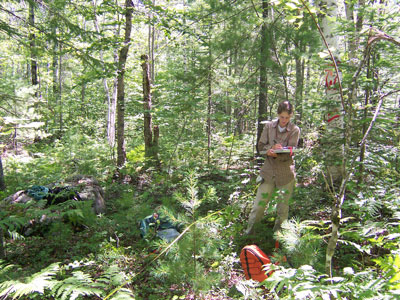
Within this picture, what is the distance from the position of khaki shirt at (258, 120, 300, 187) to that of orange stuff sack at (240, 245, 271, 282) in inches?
49.6

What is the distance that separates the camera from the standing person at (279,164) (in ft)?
11.6

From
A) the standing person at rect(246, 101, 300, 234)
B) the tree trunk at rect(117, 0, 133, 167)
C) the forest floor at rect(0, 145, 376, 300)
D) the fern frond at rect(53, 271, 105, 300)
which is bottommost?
the forest floor at rect(0, 145, 376, 300)

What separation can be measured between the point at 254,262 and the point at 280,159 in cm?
156

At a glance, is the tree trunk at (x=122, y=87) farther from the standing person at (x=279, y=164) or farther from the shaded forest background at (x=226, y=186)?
the standing person at (x=279, y=164)

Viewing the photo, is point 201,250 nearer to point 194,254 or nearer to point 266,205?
point 194,254

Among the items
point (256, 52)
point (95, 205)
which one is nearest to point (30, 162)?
point (95, 205)

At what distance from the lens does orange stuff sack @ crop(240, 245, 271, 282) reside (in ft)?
8.63

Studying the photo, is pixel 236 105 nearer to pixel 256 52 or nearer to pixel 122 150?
pixel 256 52

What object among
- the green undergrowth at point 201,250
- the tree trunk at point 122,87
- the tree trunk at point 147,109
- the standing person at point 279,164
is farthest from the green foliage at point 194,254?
the tree trunk at point 147,109

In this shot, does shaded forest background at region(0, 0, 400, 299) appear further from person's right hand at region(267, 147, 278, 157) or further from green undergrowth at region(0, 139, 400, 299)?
person's right hand at region(267, 147, 278, 157)

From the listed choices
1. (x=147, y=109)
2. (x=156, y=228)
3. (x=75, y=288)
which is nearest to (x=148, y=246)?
(x=156, y=228)

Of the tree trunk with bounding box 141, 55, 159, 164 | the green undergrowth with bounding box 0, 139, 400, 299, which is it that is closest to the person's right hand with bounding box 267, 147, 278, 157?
the green undergrowth with bounding box 0, 139, 400, 299

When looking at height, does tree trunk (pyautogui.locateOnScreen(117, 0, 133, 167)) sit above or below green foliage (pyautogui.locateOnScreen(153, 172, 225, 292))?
above

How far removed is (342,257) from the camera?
10.4 feet
